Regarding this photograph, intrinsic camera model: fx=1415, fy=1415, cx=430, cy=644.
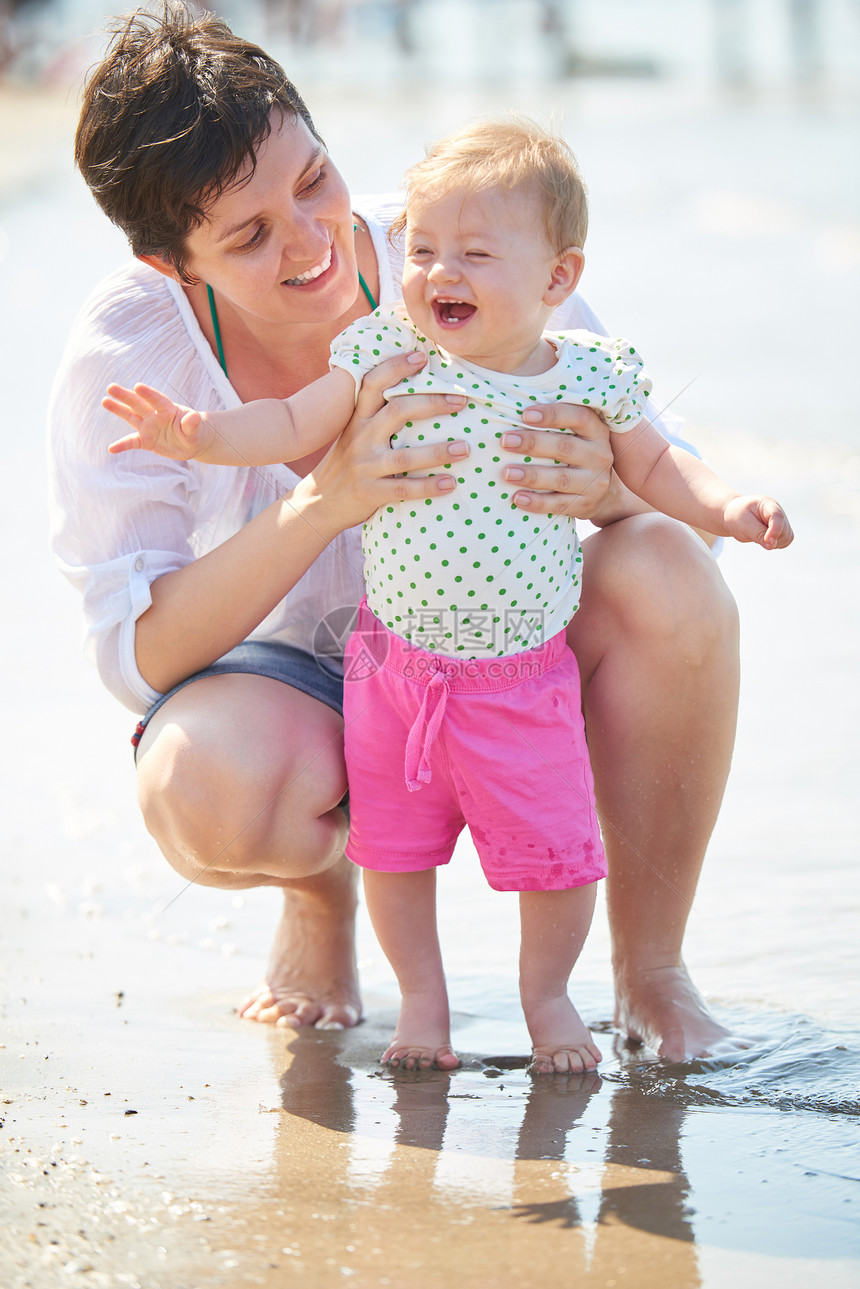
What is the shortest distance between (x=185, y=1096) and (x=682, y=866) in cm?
80

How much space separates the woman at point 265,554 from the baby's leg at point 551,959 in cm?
16

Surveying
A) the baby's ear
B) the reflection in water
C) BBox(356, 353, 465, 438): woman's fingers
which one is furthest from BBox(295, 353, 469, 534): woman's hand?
the reflection in water

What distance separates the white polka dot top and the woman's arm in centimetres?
3

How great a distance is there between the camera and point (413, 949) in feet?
6.67

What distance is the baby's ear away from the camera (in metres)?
1.97

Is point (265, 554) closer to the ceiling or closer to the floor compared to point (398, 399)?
closer to the floor

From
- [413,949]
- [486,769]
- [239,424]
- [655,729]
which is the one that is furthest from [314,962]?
[239,424]

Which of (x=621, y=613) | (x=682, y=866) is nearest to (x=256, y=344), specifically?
(x=621, y=613)

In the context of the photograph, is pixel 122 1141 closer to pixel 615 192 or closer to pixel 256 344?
pixel 256 344

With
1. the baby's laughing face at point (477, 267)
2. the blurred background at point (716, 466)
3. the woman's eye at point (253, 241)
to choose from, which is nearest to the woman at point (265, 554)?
the woman's eye at point (253, 241)

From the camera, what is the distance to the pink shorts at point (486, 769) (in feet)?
6.40

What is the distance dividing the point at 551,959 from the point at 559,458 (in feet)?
2.30

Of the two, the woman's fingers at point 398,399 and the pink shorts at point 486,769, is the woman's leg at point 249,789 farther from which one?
the woman's fingers at point 398,399

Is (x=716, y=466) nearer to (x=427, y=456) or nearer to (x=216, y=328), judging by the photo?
(x=216, y=328)
